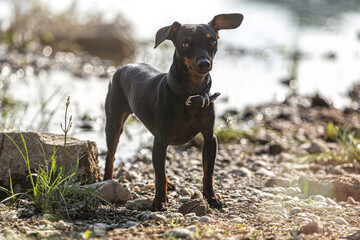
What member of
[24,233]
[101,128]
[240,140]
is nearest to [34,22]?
[101,128]

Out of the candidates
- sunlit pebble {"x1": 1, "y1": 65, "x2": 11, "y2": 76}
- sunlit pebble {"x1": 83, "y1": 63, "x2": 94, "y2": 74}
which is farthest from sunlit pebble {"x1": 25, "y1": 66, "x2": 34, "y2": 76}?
sunlit pebble {"x1": 83, "y1": 63, "x2": 94, "y2": 74}

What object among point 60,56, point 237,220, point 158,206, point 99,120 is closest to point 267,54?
point 60,56

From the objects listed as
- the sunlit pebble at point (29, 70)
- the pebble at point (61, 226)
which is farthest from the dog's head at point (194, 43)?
the sunlit pebble at point (29, 70)

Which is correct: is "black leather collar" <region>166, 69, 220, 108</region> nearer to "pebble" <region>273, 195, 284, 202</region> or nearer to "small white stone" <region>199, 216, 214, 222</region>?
"small white stone" <region>199, 216, 214, 222</region>

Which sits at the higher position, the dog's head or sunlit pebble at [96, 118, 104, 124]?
the dog's head

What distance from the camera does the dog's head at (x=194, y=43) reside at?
3918 millimetres

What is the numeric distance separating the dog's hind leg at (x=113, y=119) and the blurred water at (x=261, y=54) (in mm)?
1641

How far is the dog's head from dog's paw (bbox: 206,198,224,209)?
3.43ft

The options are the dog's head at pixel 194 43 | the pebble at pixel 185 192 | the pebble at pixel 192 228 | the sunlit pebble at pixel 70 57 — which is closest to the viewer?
the pebble at pixel 192 228

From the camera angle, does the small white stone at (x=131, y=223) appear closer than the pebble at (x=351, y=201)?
Yes

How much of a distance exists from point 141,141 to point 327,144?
7.91 ft

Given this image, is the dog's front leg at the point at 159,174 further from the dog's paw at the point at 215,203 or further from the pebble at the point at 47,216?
the pebble at the point at 47,216

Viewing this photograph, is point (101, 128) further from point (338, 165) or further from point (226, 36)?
point (226, 36)

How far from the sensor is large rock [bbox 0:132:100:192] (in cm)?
451
